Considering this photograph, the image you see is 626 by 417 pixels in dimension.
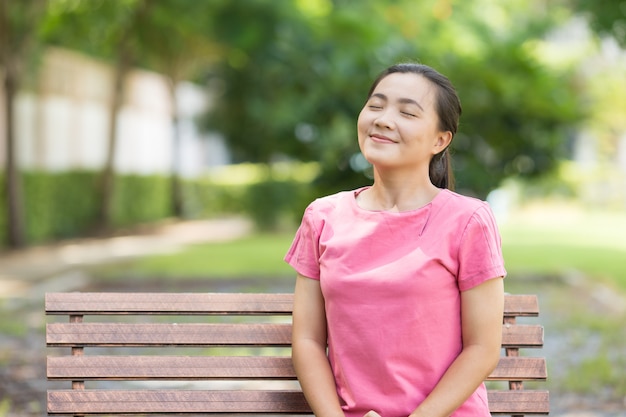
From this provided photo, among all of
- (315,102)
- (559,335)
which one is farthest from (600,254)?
(559,335)

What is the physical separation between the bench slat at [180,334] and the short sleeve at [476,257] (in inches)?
22.3

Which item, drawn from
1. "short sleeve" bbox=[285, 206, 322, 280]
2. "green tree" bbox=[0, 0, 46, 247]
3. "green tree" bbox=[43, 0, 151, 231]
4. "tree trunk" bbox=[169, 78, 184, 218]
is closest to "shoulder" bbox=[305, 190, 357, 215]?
"short sleeve" bbox=[285, 206, 322, 280]

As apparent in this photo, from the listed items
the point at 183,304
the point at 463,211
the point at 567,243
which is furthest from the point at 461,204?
the point at 567,243

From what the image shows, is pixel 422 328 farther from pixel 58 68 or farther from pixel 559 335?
pixel 58 68

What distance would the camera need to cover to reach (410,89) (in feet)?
9.73

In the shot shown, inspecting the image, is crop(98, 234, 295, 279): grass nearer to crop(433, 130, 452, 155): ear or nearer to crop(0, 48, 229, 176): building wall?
crop(0, 48, 229, 176): building wall

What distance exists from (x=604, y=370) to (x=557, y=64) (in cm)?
2104

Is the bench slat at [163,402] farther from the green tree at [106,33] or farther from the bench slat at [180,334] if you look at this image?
the green tree at [106,33]

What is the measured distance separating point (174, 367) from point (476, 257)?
105 centimetres

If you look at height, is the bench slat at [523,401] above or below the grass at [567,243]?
above

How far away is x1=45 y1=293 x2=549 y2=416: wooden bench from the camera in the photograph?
10.7 feet

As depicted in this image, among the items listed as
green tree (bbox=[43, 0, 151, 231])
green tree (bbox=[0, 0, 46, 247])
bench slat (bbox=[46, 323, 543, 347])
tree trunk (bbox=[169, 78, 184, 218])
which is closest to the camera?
bench slat (bbox=[46, 323, 543, 347])

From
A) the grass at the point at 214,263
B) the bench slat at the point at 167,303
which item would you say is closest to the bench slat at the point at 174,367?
the bench slat at the point at 167,303

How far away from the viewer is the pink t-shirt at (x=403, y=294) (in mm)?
2824
